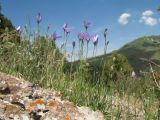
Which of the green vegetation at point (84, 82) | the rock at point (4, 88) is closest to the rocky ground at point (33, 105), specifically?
the rock at point (4, 88)

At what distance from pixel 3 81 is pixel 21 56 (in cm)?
170

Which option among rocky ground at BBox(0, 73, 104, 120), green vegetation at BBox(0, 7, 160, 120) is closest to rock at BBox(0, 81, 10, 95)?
rocky ground at BBox(0, 73, 104, 120)

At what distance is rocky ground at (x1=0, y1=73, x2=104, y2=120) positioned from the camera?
461cm

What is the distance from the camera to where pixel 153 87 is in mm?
5652

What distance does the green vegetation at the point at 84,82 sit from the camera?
555 centimetres

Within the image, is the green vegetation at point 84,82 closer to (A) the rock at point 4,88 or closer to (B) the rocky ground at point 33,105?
(B) the rocky ground at point 33,105

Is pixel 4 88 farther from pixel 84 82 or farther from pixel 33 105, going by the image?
pixel 84 82

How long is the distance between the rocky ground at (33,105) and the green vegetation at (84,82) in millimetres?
373

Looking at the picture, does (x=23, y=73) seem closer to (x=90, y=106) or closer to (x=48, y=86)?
(x=48, y=86)

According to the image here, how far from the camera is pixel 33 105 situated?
16.0 feet

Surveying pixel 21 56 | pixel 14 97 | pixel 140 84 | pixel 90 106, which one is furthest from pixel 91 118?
pixel 21 56

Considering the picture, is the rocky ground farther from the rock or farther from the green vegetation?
the green vegetation

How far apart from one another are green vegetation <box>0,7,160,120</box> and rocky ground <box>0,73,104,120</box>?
37cm

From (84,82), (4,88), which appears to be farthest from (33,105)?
(84,82)
